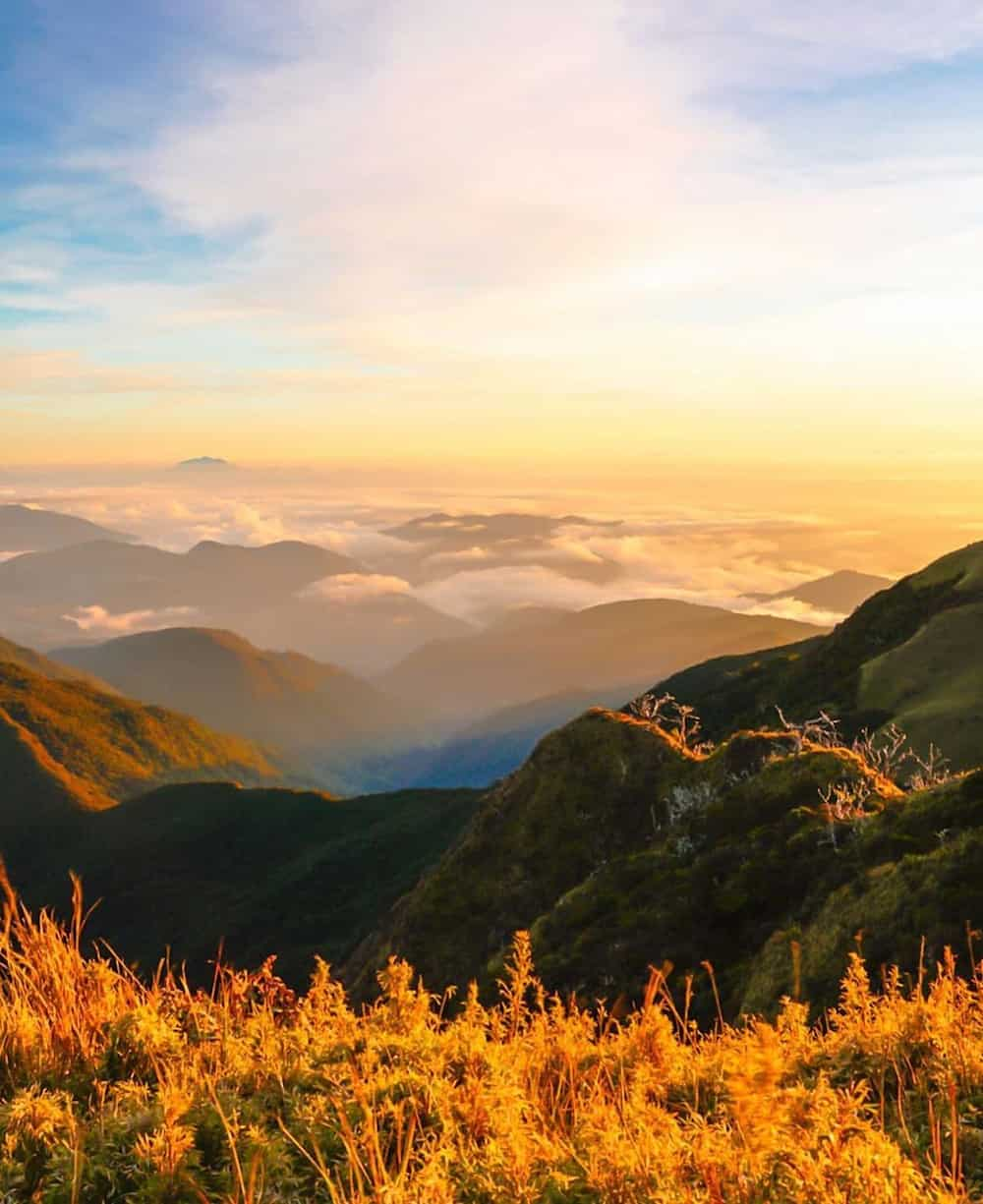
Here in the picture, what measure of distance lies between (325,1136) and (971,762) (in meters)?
58.6

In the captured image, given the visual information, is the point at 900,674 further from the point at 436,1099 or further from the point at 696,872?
the point at 436,1099

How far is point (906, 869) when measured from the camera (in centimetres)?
1900

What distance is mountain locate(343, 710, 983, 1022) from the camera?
60.1 ft

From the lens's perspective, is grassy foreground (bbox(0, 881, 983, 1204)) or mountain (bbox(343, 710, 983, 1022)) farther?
mountain (bbox(343, 710, 983, 1022))

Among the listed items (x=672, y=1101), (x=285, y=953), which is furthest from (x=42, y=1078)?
(x=285, y=953)

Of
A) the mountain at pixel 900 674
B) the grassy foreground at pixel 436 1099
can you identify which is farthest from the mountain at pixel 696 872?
the mountain at pixel 900 674

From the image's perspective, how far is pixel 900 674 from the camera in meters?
80.0

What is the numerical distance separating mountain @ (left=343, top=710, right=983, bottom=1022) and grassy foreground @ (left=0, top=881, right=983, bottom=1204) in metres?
6.79

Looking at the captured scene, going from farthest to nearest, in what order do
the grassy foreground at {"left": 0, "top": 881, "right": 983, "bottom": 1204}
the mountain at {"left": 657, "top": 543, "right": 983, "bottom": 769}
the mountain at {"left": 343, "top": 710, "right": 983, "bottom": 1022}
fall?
the mountain at {"left": 657, "top": 543, "right": 983, "bottom": 769}
the mountain at {"left": 343, "top": 710, "right": 983, "bottom": 1022}
the grassy foreground at {"left": 0, "top": 881, "right": 983, "bottom": 1204}

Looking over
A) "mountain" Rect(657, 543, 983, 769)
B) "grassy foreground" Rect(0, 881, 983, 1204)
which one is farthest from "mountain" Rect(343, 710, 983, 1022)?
"mountain" Rect(657, 543, 983, 769)

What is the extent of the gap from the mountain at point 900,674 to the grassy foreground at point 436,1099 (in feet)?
182

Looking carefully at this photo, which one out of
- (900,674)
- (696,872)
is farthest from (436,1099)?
(900,674)

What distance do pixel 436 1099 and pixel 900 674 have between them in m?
82.7

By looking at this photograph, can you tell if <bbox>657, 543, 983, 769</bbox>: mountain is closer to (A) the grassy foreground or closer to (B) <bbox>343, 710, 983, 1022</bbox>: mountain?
(B) <bbox>343, 710, 983, 1022</bbox>: mountain
